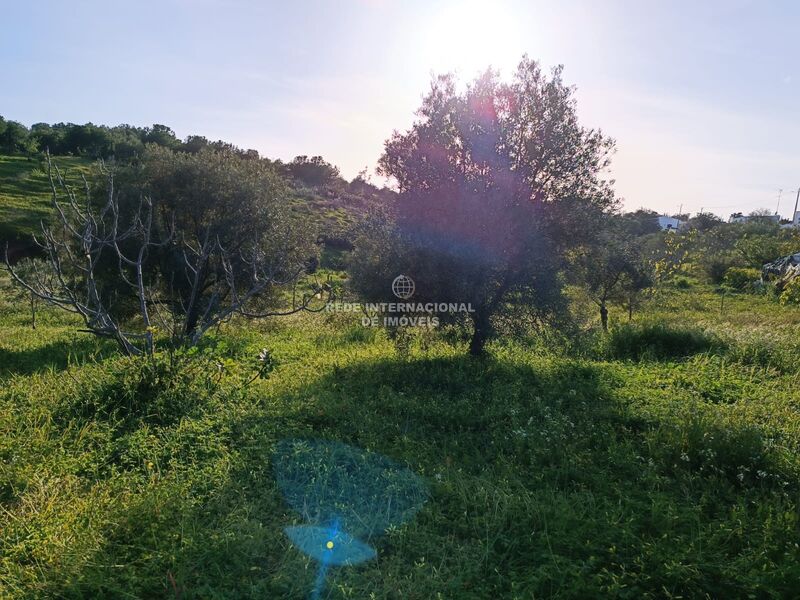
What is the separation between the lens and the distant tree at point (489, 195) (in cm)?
818

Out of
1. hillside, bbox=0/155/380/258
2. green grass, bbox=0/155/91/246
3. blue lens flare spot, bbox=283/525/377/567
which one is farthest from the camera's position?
green grass, bbox=0/155/91/246

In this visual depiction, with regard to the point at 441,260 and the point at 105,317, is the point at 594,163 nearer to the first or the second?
the point at 441,260

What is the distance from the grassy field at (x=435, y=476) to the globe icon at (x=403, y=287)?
143cm

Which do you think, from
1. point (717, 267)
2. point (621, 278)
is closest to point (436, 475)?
point (621, 278)

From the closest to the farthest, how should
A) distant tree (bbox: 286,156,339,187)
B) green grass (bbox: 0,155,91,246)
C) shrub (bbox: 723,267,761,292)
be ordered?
shrub (bbox: 723,267,761,292) → green grass (bbox: 0,155,91,246) → distant tree (bbox: 286,156,339,187)

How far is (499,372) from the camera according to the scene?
27.3ft

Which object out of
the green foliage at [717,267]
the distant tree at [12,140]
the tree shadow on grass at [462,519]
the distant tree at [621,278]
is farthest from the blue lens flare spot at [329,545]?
the distant tree at [12,140]

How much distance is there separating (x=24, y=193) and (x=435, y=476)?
1863 inches

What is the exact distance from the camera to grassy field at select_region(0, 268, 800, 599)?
330 centimetres

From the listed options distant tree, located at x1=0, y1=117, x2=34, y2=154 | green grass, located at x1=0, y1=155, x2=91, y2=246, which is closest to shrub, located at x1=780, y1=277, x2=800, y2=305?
green grass, located at x1=0, y1=155, x2=91, y2=246

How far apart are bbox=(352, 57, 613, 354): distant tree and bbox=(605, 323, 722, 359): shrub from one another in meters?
2.64

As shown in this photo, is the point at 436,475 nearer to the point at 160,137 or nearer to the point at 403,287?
the point at 403,287

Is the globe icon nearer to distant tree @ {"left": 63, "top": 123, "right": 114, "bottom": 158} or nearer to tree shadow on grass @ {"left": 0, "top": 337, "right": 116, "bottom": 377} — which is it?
tree shadow on grass @ {"left": 0, "top": 337, "right": 116, "bottom": 377}

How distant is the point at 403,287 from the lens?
866 cm
